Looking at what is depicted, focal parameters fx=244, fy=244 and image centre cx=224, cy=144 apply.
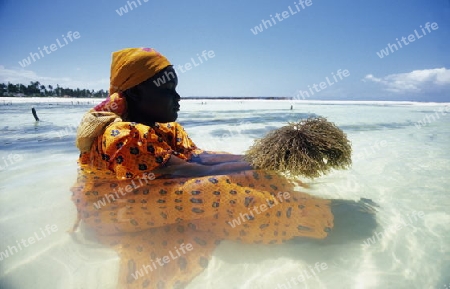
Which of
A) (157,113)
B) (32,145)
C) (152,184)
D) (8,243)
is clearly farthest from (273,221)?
(32,145)

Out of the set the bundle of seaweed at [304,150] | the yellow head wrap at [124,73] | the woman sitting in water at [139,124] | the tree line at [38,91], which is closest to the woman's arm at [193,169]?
the woman sitting in water at [139,124]

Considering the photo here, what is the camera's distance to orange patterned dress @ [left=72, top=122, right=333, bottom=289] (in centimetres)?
170

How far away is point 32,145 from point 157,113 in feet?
18.8

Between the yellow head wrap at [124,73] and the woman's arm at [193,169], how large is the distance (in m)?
0.49

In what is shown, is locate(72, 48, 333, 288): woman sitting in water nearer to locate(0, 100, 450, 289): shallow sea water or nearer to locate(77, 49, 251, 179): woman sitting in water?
locate(77, 49, 251, 179): woman sitting in water

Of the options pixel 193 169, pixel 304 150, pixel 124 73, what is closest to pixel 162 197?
pixel 193 169

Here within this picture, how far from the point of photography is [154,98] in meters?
1.89

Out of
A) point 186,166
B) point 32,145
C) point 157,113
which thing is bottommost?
point 186,166

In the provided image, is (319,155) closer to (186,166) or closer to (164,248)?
(186,166)

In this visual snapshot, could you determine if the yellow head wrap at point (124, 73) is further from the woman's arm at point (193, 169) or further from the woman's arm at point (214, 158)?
the woman's arm at point (214, 158)

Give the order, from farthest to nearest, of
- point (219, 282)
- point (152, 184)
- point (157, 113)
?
1. point (157, 113)
2. point (152, 184)
3. point (219, 282)

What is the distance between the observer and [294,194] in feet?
6.40

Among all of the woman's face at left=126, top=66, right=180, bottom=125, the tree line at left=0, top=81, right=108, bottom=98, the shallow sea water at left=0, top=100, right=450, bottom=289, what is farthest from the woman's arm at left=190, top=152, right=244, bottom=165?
the tree line at left=0, top=81, right=108, bottom=98

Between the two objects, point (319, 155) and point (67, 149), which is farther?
point (67, 149)
